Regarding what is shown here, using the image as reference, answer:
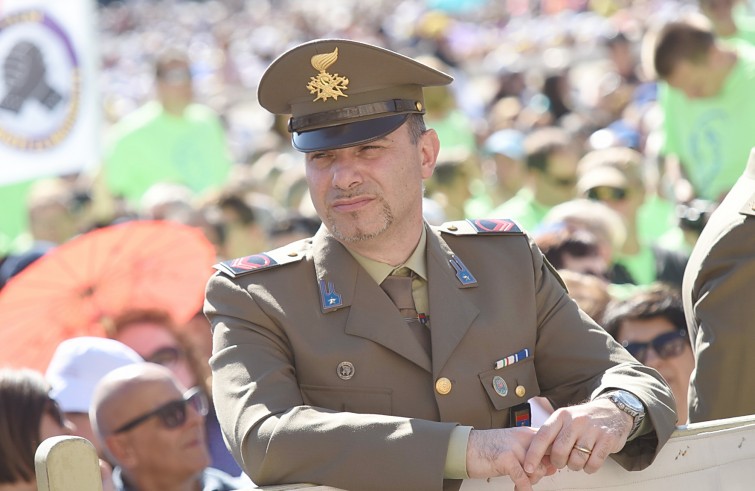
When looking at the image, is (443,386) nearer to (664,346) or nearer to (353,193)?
(353,193)

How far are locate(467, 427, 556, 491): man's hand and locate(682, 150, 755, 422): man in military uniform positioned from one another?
1.00 metres

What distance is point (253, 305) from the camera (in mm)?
2893

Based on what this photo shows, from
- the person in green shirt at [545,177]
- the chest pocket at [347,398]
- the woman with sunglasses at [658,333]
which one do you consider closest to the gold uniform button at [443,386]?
the chest pocket at [347,398]

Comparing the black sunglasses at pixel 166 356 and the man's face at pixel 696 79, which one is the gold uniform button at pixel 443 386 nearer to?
the black sunglasses at pixel 166 356

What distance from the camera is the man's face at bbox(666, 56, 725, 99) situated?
23.1 ft

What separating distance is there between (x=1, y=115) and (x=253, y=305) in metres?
5.22

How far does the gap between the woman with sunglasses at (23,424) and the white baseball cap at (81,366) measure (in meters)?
0.58

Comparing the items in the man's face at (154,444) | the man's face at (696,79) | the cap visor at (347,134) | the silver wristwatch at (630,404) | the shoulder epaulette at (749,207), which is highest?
the cap visor at (347,134)

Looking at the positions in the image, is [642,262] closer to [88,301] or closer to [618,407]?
[88,301]

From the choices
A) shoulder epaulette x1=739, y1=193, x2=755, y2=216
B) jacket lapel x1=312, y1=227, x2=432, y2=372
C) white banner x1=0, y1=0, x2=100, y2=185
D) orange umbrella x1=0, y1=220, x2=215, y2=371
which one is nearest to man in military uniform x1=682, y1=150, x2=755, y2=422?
shoulder epaulette x1=739, y1=193, x2=755, y2=216

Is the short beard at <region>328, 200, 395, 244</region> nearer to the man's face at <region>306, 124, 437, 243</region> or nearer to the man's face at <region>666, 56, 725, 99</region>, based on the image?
the man's face at <region>306, 124, 437, 243</region>

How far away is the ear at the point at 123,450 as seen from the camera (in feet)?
13.2

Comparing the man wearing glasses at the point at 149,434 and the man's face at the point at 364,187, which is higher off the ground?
the man's face at the point at 364,187

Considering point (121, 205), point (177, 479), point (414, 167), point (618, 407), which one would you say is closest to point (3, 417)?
point (177, 479)
